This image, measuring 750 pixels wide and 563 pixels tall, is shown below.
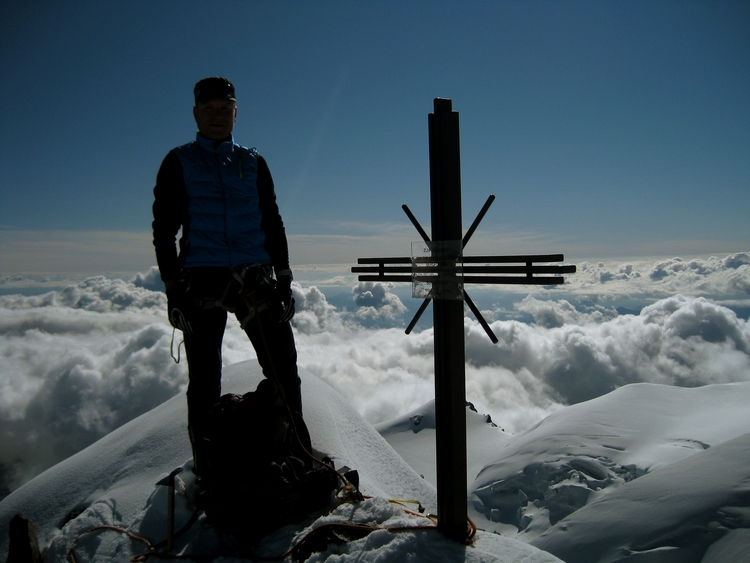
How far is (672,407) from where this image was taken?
2645cm

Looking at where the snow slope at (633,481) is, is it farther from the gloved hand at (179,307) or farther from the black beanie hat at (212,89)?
the black beanie hat at (212,89)

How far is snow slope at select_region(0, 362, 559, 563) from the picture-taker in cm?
293

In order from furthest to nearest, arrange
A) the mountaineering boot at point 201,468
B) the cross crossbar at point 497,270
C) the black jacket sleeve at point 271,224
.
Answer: the black jacket sleeve at point 271,224 < the mountaineering boot at point 201,468 < the cross crossbar at point 497,270

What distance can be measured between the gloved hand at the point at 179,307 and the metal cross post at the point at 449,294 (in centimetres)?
215

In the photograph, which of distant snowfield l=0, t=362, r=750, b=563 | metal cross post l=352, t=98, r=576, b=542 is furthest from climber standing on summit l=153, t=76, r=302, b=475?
metal cross post l=352, t=98, r=576, b=542

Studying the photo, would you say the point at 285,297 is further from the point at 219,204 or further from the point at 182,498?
the point at 182,498

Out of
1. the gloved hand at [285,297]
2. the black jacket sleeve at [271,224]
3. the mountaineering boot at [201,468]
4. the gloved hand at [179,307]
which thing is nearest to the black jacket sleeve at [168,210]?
the gloved hand at [179,307]

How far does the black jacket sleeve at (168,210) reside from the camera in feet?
12.4

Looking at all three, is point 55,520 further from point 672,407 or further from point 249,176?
point 672,407

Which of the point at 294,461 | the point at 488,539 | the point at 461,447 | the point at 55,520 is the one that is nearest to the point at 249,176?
the point at 294,461

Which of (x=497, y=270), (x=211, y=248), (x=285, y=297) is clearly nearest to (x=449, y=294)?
(x=497, y=270)

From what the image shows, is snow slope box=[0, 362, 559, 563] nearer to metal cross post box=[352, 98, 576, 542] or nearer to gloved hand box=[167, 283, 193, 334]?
metal cross post box=[352, 98, 576, 542]

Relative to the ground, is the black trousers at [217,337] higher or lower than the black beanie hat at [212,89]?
lower

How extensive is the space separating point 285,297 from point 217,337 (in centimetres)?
73
